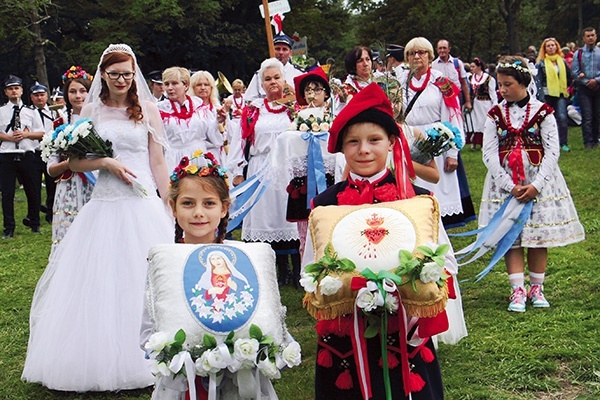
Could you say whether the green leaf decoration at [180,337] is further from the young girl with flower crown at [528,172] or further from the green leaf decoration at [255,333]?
the young girl with flower crown at [528,172]

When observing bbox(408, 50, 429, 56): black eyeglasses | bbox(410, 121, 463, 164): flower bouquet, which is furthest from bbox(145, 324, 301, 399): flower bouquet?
bbox(408, 50, 429, 56): black eyeglasses

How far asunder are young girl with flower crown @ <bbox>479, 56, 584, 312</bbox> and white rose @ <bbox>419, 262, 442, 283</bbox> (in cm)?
359

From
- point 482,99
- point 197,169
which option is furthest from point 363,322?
point 482,99

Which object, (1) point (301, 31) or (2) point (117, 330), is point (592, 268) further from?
(1) point (301, 31)

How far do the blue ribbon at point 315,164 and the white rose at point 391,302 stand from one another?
4239mm

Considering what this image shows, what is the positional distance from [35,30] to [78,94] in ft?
52.7

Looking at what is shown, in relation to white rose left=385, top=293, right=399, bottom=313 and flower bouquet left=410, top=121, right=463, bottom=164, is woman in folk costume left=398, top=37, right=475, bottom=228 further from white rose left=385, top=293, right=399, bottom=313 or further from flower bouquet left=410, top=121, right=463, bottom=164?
white rose left=385, top=293, right=399, bottom=313

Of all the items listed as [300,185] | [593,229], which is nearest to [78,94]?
[300,185]

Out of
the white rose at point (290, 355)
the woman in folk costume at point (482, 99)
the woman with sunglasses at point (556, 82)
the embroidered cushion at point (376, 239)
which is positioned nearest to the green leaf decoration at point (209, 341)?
the white rose at point (290, 355)

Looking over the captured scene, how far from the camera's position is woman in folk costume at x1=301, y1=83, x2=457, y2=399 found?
3.60 metres

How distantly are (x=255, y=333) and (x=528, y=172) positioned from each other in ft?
12.7

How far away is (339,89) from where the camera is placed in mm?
7203

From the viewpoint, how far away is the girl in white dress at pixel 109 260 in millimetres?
5301

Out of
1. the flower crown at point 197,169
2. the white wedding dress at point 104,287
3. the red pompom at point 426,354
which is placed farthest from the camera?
the white wedding dress at point 104,287
